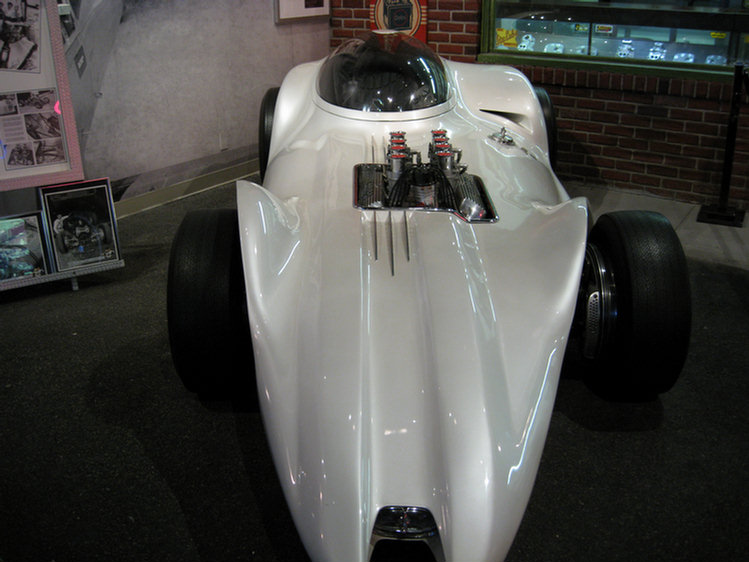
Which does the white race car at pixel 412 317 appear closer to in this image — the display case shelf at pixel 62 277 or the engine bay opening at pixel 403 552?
the engine bay opening at pixel 403 552

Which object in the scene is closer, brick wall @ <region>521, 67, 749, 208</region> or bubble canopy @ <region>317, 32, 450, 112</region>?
bubble canopy @ <region>317, 32, 450, 112</region>

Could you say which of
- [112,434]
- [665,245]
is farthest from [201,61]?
[665,245]

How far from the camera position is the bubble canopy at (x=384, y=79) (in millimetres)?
3270

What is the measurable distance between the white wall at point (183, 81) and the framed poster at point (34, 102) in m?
1.02

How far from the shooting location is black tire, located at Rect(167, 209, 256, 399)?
251cm

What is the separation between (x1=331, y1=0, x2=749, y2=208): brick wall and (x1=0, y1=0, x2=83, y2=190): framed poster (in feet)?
6.25

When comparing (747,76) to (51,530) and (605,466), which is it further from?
(51,530)

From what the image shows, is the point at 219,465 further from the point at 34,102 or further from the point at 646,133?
the point at 646,133

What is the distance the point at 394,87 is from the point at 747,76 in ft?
8.27

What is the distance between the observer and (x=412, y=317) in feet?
6.94

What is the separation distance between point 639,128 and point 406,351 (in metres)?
3.80

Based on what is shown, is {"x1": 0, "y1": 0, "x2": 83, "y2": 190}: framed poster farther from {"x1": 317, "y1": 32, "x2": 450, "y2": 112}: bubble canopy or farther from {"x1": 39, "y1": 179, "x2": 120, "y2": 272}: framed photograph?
{"x1": 317, "y1": 32, "x2": 450, "y2": 112}: bubble canopy

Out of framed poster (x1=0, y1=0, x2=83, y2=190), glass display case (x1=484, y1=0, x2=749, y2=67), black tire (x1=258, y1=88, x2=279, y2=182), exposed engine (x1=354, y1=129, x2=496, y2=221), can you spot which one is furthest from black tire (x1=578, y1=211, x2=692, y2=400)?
glass display case (x1=484, y1=0, x2=749, y2=67)

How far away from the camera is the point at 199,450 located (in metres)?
2.56
